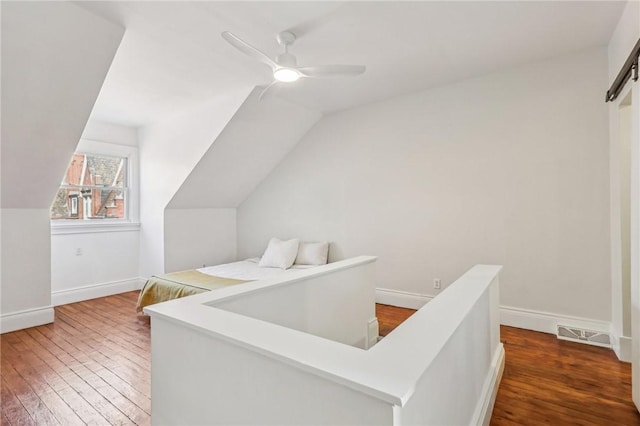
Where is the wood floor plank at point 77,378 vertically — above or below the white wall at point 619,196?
below

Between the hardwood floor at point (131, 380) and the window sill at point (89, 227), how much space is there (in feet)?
4.66

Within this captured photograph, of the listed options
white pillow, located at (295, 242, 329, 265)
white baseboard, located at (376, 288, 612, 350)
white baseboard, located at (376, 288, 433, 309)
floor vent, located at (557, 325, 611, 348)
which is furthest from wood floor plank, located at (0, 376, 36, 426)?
floor vent, located at (557, 325, 611, 348)

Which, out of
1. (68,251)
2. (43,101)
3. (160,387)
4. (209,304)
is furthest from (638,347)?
(68,251)

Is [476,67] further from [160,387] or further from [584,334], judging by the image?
[160,387]

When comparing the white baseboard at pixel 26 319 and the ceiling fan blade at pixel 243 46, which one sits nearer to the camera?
the ceiling fan blade at pixel 243 46

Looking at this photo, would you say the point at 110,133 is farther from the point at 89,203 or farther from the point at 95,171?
the point at 89,203

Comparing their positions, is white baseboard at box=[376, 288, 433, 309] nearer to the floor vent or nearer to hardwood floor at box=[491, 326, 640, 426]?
hardwood floor at box=[491, 326, 640, 426]

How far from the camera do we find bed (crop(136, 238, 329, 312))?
3.43 metres

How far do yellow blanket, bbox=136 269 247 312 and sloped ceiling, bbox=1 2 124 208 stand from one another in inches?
59.9

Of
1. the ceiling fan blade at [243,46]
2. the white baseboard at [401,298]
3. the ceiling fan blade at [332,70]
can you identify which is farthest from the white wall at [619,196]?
the ceiling fan blade at [243,46]

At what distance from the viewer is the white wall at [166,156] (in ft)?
13.1

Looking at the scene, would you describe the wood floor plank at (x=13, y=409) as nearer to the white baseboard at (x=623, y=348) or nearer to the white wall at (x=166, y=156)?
the white wall at (x=166, y=156)

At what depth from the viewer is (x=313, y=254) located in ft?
14.6

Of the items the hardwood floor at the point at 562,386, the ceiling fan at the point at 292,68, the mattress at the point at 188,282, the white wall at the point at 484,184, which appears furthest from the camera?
the mattress at the point at 188,282
